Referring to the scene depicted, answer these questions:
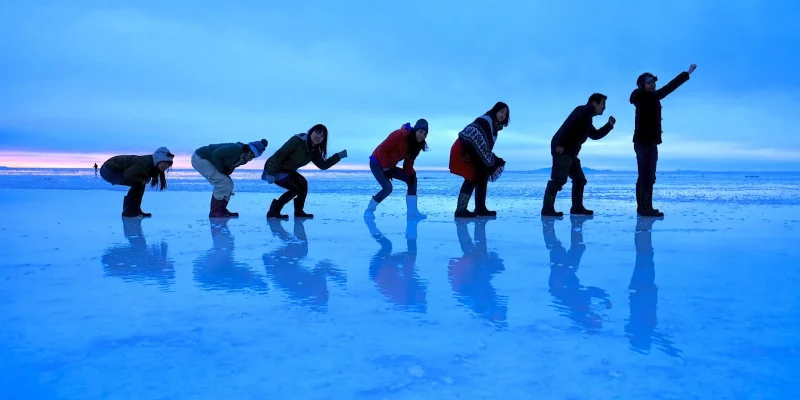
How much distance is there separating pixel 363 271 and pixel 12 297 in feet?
6.29

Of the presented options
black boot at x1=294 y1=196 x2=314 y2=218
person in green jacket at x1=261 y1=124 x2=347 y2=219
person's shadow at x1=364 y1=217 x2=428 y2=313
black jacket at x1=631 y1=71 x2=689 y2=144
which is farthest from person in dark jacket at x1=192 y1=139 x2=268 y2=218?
black jacket at x1=631 y1=71 x2=689 y2=144

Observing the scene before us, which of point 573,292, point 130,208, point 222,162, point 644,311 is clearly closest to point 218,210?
point 222,162

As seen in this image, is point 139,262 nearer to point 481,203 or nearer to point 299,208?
point 299,208

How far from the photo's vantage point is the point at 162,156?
8.33m

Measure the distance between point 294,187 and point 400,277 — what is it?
4862 millimetres

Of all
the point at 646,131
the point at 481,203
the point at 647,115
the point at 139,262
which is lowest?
the point at 139,262

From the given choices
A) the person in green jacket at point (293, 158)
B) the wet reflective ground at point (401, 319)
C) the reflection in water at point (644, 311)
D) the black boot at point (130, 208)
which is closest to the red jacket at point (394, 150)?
the person in green jacket at point (293, 158)

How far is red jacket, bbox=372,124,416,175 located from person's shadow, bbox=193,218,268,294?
11.7ft

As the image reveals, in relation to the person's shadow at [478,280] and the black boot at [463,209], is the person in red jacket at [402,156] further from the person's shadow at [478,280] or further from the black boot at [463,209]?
the person's shadow at [478,280]

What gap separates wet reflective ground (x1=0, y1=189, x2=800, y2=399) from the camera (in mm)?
1910

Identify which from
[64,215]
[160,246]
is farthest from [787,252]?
[64,215]

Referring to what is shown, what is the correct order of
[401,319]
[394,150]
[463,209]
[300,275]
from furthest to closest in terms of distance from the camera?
[394,150] < [463,209] < [300,275] < [401,319]

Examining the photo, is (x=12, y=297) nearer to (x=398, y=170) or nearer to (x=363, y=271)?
(x=363, y=271)

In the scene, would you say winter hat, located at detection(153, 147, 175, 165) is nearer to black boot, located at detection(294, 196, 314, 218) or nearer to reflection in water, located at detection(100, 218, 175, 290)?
black boot, located at detection(294, 196, 314, 218)
